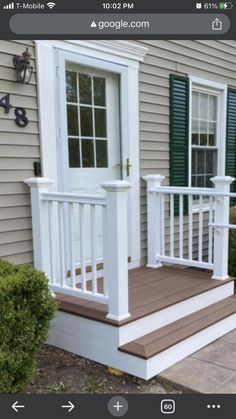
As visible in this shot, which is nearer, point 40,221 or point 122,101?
point 40,221

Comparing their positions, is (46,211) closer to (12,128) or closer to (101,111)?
(12,128)

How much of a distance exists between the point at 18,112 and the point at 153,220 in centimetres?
161

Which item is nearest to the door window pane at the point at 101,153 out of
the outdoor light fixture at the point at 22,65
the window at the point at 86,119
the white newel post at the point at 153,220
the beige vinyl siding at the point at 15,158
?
the window at the point at 86,119

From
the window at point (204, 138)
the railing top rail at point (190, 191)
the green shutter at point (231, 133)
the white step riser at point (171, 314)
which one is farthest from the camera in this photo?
the green shutter at point (231, 133)

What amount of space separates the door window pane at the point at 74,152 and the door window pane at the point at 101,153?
244 millimetres

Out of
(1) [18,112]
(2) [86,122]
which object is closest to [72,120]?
(2) [86,122]

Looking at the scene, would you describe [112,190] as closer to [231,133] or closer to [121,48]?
[121,48]

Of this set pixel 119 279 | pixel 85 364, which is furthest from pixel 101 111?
pixel 85 364

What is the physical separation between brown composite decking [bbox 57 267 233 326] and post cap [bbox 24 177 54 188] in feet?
2.69

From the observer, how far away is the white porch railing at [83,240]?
7.81ft

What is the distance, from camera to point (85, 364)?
8.45 feet

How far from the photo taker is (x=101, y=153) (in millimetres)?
3582

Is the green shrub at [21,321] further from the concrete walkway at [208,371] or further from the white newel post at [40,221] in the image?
the concrete walkway at [208,371]
